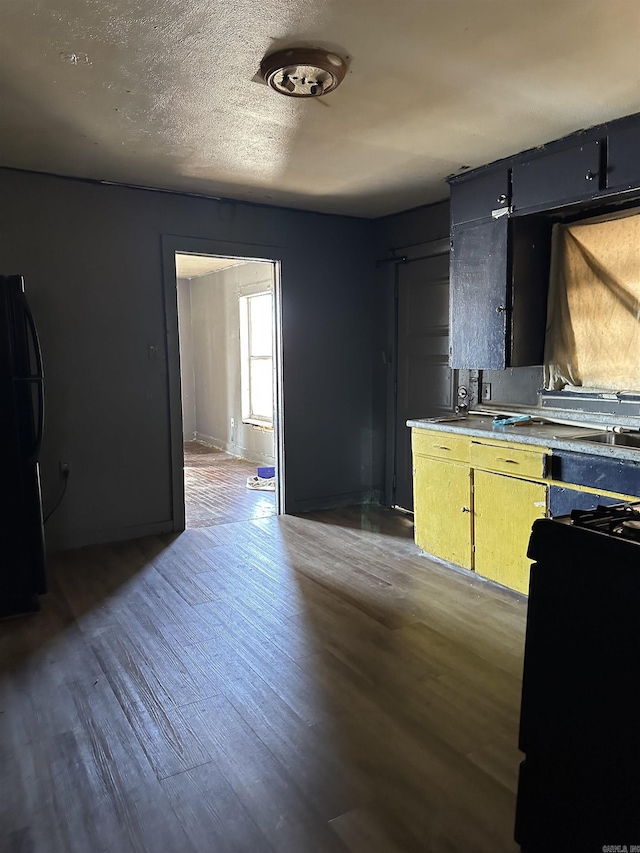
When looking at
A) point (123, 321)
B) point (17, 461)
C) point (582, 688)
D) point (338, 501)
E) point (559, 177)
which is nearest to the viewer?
point (582, 688)

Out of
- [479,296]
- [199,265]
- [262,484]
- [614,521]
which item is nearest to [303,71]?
[479,296]

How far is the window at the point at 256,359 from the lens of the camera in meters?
7.03

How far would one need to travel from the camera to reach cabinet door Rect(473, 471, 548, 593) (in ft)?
10.2

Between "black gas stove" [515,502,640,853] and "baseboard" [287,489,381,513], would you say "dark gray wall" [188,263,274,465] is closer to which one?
"baseboard" [287,489,381,513]

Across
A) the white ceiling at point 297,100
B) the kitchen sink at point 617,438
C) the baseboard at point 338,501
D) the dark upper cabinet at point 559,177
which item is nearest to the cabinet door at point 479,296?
the dark upper cabinet at point 559,177

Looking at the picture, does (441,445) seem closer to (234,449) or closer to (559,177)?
(559,177)

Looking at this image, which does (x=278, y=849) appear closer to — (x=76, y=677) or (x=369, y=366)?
(x=76, y=677)

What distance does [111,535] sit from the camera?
4.17 m

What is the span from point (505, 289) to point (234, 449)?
16.0 feet

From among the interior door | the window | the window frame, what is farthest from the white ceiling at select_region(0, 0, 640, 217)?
the window frame

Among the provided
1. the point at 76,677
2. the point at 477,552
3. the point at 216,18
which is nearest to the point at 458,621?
the point at 477,552

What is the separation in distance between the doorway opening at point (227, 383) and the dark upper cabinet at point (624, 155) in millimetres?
3377

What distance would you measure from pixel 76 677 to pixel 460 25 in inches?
114

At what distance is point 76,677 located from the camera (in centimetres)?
246
